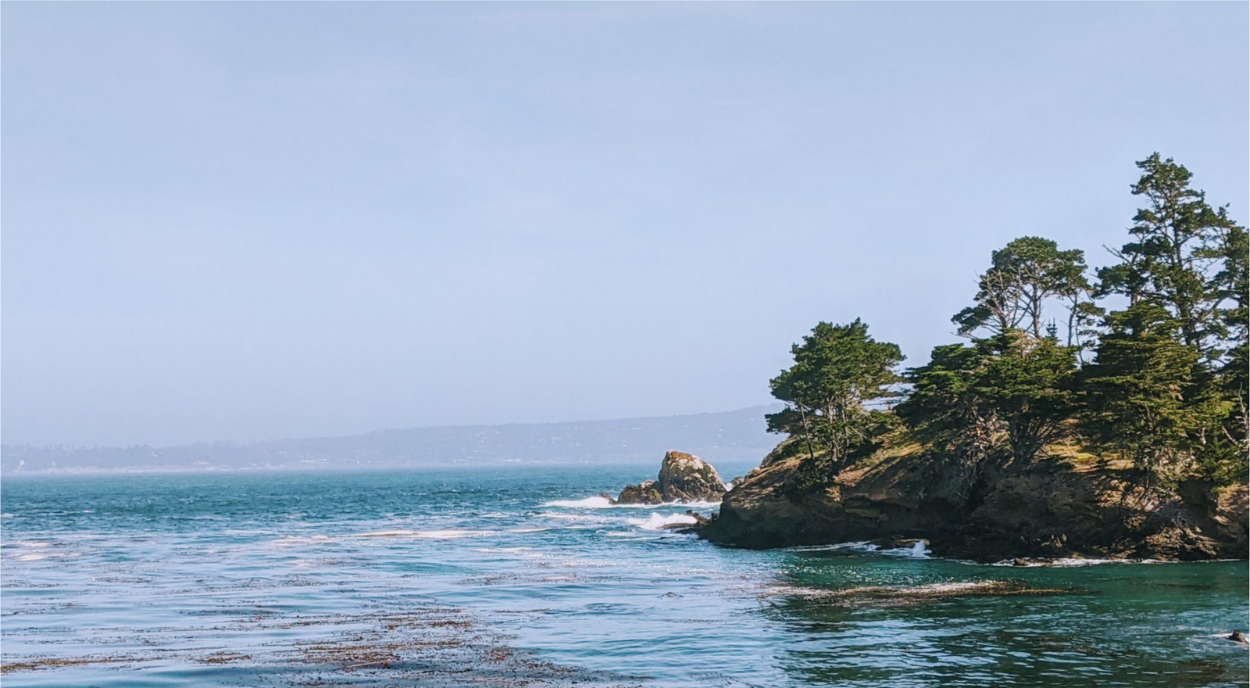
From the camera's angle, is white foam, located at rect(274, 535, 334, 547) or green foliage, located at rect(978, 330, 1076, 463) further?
white foam, located at rect(274, 535, 334, 547)

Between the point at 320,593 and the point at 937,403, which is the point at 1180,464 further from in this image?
the point at 320,593

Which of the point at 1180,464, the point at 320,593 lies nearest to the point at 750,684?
the point at 320,593

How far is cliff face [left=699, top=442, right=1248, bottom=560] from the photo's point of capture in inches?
2420

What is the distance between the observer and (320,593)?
53.6 meters

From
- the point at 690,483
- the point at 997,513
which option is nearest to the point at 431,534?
the point at 997,513

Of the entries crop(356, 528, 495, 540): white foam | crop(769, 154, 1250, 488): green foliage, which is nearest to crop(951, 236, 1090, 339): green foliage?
crop(769, 154, 1250, 488): green foliage

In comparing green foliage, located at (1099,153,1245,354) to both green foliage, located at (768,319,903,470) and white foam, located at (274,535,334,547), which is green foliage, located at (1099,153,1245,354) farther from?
white foam, located at (274,535,334,547)

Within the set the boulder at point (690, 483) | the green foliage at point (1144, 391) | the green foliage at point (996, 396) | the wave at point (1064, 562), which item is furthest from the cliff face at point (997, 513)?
the boulder at point (690, 483)

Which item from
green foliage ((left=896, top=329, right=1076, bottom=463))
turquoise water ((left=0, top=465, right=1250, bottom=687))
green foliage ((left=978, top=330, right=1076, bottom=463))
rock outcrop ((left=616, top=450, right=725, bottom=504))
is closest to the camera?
turquoise water ((left=0, top=465, right=1250, bottom=687))

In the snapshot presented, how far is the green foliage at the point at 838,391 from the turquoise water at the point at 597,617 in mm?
10942

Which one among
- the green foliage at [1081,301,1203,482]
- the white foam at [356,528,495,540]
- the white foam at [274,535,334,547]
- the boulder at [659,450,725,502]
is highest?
the green foliage at [1081,301,1203,482]

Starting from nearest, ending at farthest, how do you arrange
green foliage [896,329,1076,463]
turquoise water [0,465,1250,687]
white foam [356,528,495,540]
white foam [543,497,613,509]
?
1. turquoise water [0,465,1250,687]
2. green foliage [896,329,1076,463]
3. white foam [356,528,495,540]
4. white foam [543,497,613,509]

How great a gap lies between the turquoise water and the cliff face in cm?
342

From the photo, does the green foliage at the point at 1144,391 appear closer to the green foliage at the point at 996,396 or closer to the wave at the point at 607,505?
the green foliage at the point at 996,396
